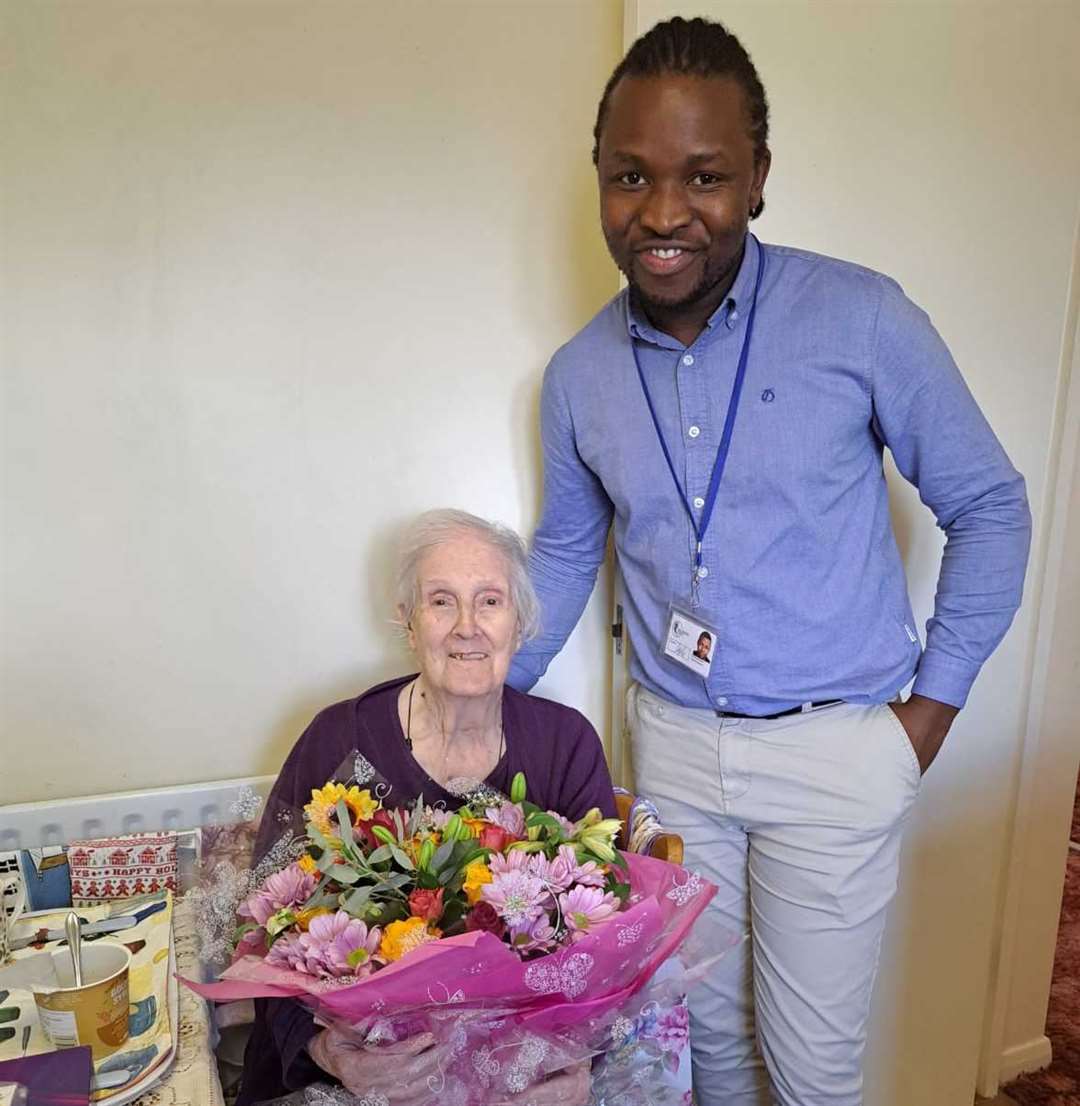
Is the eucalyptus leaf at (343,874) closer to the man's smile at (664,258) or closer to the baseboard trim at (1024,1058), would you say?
the man's smile at (664,258)

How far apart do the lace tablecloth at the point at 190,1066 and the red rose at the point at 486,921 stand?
361 millimetres

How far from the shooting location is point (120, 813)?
1.76 meters

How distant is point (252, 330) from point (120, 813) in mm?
911

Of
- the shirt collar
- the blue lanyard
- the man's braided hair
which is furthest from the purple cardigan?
the man's braided hair

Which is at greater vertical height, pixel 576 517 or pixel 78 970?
pixel 576 517

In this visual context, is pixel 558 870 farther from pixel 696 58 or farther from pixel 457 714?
pixel 696 58

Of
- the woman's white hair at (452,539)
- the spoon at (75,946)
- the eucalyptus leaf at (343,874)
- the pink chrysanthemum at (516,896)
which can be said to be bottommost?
the spoon at (75,946)

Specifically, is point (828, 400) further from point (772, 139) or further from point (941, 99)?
→ point (941, 99)

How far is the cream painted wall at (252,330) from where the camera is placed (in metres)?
1.65

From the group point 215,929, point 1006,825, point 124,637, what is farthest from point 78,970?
point 1006,825

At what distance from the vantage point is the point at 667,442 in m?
1.48

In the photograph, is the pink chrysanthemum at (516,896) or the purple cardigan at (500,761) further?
the purple cardigan at (500,761)

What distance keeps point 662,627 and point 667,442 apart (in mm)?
295

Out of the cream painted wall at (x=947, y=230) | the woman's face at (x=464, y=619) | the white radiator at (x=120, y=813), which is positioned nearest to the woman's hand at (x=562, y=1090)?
the woman's face at (x=464, y=619)
